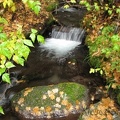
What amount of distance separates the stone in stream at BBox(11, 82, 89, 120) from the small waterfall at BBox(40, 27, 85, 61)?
9.09ft

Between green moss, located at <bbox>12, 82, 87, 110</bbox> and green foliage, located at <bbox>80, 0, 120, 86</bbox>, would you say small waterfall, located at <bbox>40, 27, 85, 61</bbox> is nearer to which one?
green foliage, located at <bbox>80, 0, 120, 86</bbox>

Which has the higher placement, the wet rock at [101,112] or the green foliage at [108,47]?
the green foliage at [108,47]

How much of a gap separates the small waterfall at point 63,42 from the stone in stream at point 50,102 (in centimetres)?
277

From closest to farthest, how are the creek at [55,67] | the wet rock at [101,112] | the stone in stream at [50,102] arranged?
the wet rock at [101,112]
the stone in stream at [50,102]
the creek at [55,67]

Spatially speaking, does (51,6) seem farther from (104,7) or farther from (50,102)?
(50,102)

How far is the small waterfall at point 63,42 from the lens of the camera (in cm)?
903

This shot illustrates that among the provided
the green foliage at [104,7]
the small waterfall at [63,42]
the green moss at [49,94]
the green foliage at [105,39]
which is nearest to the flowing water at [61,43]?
the small waterfall at [63,42]

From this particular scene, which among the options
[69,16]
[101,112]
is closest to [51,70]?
[101,112]

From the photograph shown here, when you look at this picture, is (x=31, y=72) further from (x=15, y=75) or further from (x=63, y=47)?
(x=63, y=47)

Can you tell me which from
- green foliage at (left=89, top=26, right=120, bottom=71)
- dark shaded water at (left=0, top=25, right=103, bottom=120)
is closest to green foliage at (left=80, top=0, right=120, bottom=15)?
green foliage at (left=89, top=26, right=120, bottom=71)

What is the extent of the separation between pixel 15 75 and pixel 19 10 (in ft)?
11.9

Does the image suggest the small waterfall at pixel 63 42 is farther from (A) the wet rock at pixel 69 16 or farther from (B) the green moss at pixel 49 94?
(B) the green moss at pixel 49 94

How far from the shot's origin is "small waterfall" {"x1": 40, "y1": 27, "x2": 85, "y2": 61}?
356 inches

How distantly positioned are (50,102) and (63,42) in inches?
182
